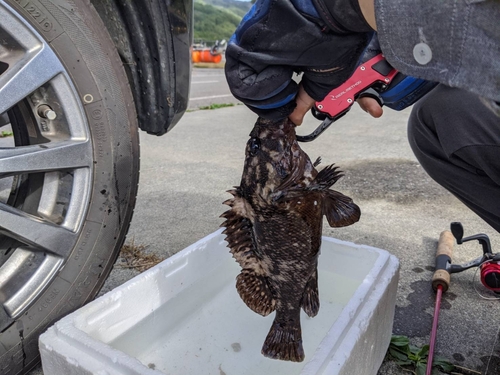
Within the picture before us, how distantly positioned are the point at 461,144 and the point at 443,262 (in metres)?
0.97

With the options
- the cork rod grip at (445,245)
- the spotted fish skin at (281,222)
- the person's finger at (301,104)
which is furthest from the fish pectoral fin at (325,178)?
the cork rod grip at (445,245)

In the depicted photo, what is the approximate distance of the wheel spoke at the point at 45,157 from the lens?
1.63 metres

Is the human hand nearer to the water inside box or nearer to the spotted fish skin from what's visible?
the spotted fish skin

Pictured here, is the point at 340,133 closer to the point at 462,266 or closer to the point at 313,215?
the point at 462,266

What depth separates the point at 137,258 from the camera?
287 centimetres

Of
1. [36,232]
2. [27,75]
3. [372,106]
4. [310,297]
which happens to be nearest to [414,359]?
[310,297]

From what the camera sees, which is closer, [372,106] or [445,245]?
[372,106]

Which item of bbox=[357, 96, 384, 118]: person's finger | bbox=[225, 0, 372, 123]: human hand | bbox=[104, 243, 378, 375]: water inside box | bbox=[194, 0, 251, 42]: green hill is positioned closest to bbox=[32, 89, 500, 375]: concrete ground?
bbox=[104, 243, 378, 375]: water inside box

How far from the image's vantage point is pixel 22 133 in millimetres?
1851

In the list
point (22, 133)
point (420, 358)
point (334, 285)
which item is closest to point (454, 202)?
point (334, 285)

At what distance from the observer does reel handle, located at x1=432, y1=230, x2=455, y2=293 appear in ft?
7.91

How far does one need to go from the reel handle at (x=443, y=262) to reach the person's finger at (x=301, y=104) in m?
1.47

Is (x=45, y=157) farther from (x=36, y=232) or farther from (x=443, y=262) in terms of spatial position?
(x=443, y=262)

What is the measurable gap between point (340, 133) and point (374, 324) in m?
Result: 5.26
